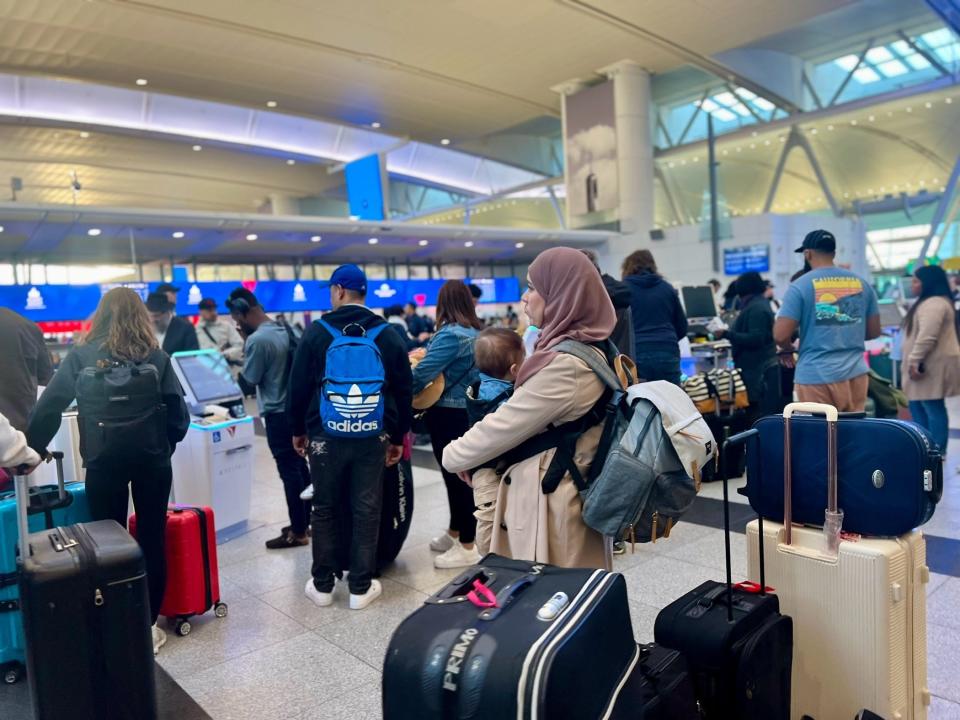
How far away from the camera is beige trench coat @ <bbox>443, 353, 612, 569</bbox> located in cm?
193

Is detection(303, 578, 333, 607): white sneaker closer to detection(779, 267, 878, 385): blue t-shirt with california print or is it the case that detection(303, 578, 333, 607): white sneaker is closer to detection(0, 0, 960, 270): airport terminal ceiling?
detection(779, 267, 878, 385): blue t-shirt with california print

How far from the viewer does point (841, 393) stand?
12.4 ft

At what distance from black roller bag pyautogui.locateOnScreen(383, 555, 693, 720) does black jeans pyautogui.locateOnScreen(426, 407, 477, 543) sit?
2.20 m

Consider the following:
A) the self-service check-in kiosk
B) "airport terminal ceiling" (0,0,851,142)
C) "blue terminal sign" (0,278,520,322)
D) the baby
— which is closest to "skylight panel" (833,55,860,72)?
"airport terminal ceiling" (0,0,851,142)

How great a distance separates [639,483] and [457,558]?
222 cm

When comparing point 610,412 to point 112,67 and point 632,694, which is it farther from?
point 112,67

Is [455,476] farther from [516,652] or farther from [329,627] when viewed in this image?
[516,652]

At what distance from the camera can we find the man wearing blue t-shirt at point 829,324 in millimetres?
3697

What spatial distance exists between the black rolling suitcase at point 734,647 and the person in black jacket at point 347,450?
1.76 m

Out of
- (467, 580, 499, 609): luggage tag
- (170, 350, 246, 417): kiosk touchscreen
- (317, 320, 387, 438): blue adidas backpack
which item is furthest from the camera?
(170, 350, 246, 417): kiosk touchscreen

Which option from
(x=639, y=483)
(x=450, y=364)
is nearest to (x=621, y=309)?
(x=450, y=364)

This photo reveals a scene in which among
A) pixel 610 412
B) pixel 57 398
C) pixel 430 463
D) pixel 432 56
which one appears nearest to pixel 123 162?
pixel 432 56

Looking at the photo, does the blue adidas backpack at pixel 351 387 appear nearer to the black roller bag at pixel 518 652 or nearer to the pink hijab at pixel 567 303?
the pink hijab at pixel 567 303

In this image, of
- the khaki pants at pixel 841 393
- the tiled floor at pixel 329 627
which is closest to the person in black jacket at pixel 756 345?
the tiled floor at pixel 329 627
